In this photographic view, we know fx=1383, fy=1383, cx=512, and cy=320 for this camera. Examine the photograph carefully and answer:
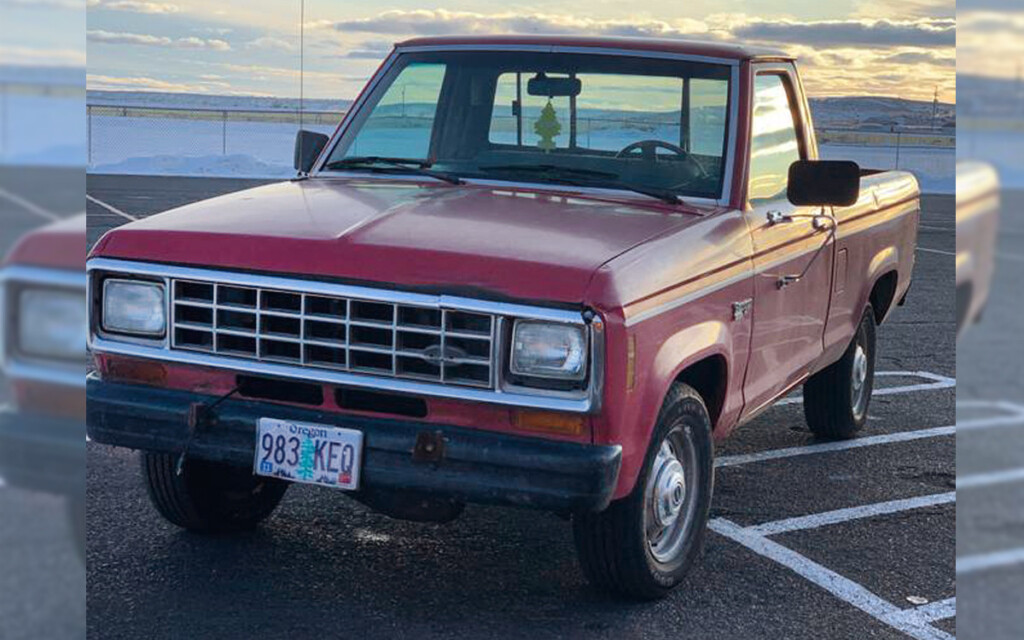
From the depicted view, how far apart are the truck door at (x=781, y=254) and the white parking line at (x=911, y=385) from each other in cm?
221

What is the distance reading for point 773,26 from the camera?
47.3 ft

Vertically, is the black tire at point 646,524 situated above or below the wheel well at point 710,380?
below

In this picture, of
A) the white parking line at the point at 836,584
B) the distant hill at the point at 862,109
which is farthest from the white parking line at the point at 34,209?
the distant hill at the point at 862,109

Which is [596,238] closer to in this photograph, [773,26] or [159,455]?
[159,455]

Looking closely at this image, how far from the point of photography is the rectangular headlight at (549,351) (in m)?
3.80

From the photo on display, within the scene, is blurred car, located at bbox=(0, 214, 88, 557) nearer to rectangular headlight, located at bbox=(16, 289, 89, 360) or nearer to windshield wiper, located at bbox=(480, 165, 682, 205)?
rectangular headlight, located at bbox=(16, 289, 89, 360)

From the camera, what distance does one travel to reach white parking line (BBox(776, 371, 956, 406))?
797 cm

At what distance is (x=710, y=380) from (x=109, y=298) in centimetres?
200

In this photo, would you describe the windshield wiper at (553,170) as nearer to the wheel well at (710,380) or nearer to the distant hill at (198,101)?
the wheel well at (710,380)

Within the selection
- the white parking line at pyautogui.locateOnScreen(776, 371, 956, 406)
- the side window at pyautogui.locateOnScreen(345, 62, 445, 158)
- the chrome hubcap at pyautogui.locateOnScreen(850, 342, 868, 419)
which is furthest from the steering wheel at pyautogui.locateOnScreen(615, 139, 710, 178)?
the white parking line at pyautogui.locateOnScreen(776, 371, 956, 406)

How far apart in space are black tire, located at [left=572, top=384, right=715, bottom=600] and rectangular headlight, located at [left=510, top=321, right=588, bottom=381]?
1.42ft

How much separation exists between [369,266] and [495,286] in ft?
1.26

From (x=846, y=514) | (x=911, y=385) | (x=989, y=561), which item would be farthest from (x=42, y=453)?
(x=911, y=385)

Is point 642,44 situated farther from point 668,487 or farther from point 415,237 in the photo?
point 668,487
